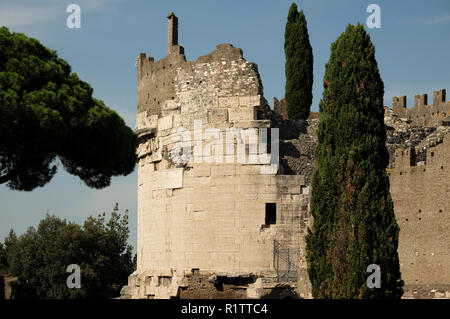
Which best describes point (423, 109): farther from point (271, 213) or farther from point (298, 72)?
point (271, 213)

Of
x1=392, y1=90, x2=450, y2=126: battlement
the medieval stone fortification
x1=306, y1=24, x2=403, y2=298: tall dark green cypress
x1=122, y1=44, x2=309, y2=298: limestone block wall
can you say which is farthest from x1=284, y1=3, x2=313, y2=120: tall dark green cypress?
x1=392, y1=90, x2=450, y2=126: battlement

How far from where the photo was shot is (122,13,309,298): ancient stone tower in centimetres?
2038

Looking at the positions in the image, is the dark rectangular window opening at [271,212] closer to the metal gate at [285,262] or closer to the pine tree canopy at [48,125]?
the metal gate at [285,262]

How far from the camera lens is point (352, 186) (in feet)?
52.5

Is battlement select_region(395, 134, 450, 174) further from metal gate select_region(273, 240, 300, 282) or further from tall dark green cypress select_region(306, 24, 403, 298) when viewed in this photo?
tall dark green cypress select_region(306, 24, 403, 298)

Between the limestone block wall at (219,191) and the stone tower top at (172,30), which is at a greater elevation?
the stone tower top at (172,30)

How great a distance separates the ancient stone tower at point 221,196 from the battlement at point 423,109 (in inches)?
901

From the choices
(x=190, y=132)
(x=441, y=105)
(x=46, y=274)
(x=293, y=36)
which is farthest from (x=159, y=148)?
(x=441, y=105)

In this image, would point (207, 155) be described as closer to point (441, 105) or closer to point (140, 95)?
point (140, 95)

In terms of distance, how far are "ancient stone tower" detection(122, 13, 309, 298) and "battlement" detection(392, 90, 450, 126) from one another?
75.1ft

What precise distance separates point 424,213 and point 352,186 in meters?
8.32

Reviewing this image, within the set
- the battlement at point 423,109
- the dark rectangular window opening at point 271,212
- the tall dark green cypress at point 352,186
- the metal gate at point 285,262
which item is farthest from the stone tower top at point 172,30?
the battlement at point 423,109

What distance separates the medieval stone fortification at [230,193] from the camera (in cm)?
2039

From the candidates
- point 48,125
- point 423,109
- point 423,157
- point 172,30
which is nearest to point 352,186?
point 48,125
